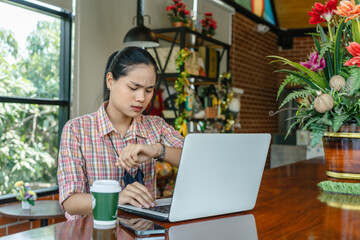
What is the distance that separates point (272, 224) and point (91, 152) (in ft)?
2.50

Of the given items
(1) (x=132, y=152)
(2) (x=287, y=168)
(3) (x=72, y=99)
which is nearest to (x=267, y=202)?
(1) (x=132, y=152)

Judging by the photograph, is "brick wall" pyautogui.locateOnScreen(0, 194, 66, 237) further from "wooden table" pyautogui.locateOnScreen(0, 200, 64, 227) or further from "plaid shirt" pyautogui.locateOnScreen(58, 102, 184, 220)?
"plaid shirt" pyautogui.locateOnScreen(58, 102, 184, 220)

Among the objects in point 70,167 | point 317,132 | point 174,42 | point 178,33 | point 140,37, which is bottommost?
point 70,167

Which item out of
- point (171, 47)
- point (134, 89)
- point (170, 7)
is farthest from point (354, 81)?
point (170, 7)

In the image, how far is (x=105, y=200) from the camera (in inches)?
38.4

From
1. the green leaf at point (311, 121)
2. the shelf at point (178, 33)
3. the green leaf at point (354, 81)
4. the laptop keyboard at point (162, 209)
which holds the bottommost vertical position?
the laptop keyboard at point (162, 209)

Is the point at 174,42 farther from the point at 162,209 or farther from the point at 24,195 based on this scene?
the point at 162,209

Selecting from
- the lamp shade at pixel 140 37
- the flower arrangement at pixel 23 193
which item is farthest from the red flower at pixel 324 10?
the flower arrangement at pixel 23 193

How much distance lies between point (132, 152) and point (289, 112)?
6.72 meters

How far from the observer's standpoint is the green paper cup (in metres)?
0.97

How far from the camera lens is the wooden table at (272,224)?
39.3 inches

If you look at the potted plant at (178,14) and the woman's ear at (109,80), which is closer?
the woman's ear at (109,80)

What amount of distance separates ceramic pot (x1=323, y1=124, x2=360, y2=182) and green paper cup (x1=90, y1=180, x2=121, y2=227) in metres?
1.04

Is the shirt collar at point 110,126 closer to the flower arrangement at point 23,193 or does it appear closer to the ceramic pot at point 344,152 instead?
the ceramic pot at point 344,152
